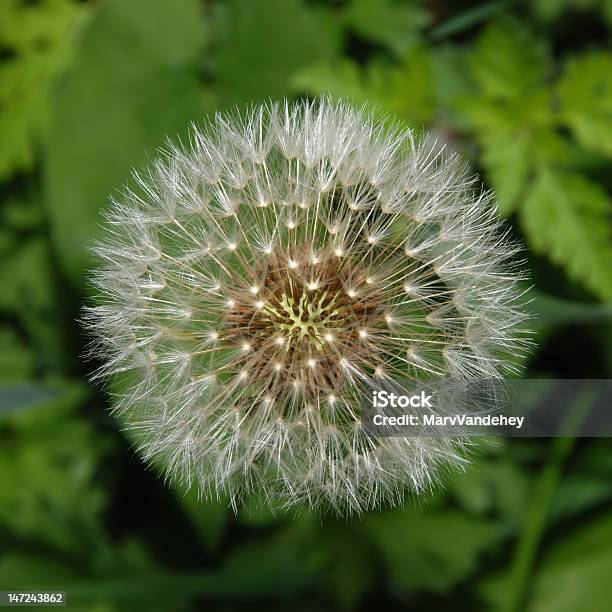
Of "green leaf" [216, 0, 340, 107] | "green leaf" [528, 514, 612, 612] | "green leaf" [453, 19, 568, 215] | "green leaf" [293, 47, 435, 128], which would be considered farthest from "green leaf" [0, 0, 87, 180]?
"green leaf" [528, 514, 612, 612]

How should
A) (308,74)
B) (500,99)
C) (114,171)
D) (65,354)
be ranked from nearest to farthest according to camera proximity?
(308,74)
(500,99)
(114,171)
(65,354)

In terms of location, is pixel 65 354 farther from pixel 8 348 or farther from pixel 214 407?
pixel 214 407

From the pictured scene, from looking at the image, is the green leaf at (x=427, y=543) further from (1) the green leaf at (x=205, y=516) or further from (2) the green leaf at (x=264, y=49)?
(2) the green leaf at (x=264, y=49)

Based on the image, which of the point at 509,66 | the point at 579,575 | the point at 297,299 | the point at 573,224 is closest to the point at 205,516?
the point at 297,299

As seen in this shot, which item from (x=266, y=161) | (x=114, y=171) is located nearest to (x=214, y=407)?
(x=266, y=161)

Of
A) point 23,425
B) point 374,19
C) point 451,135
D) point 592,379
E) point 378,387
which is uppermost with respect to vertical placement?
point 374,19

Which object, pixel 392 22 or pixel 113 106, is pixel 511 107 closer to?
pixel 392 22
